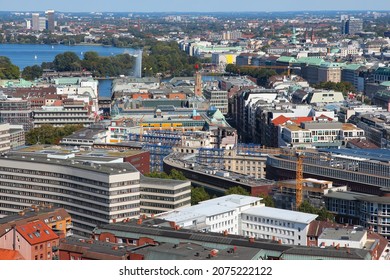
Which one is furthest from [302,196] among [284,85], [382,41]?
[382,41]

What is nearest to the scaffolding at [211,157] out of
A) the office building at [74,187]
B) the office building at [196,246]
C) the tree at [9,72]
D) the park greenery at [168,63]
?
the office building at [74,187]

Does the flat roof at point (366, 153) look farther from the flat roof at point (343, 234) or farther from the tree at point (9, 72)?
the tree at point (9, 72)

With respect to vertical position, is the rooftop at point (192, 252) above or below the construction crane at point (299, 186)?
above

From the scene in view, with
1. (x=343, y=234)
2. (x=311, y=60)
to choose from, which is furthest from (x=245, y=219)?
(x=311, y=60)

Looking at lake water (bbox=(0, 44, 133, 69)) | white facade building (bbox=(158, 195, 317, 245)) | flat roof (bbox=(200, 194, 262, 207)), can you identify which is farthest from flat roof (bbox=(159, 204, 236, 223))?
lake water (bbox=(0, 44, 133, 69))

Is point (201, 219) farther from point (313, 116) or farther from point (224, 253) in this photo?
point (313, 116)
